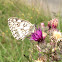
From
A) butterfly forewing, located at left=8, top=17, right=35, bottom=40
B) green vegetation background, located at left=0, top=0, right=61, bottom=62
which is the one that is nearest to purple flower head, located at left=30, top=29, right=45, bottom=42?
butterfly forewing, located at left=8, top=17, right=35, bottom=40

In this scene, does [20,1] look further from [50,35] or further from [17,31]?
[50,35]

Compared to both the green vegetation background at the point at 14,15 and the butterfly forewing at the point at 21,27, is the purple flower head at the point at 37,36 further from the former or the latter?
the green vegetation background at the point at 14,15

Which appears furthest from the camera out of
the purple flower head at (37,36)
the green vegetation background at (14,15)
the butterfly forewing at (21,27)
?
the green vegetation background at (14,15)

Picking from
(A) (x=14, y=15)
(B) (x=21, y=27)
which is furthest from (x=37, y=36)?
(A) (x=14, y=15)

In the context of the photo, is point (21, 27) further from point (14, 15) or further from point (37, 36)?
point (14, 15)

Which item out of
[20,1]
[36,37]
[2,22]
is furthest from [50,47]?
[20,1]

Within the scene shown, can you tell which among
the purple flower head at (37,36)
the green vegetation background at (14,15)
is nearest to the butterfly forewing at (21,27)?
the purple flower head at (37,36)

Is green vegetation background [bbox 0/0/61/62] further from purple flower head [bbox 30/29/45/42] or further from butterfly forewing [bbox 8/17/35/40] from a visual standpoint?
purple flower head [bbox 30/29/45/42]

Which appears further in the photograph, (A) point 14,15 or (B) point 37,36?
(A) point 14,15
